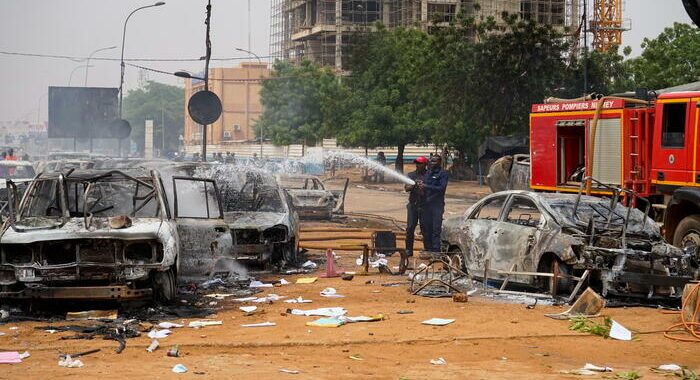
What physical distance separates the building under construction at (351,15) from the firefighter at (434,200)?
71190mm

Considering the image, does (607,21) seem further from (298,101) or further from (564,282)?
(564,282)

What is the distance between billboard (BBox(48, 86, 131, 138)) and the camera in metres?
51.5

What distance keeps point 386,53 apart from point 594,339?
4953 cm

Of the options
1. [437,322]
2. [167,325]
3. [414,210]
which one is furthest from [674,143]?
[167,325]

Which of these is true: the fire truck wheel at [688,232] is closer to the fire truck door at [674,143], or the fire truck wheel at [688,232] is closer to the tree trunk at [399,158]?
the fire truck door at [674,143]

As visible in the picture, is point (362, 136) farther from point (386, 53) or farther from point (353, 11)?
point (353, 11)

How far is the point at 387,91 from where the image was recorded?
5741 cm

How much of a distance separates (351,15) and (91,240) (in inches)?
3709

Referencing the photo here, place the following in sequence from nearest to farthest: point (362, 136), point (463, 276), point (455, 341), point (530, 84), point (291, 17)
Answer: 1. point (455, 341)
2. point (463, 276)
3. point (530, 84)
4. point (362, 136)
5. point (291, 17)

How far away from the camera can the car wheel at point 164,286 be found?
11273mm

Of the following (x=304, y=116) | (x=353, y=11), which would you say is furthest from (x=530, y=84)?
(x=353, y=11)

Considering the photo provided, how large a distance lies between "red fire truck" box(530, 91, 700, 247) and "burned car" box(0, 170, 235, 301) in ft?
23.9

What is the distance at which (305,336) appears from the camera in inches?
388

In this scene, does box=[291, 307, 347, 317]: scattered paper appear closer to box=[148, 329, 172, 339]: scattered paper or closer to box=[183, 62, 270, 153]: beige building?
box=[148, 329, 172, 339]: scattered paper
